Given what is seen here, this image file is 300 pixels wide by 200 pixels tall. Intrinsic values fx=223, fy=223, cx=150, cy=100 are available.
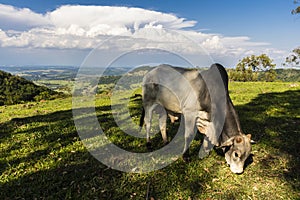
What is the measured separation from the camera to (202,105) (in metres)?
5.65

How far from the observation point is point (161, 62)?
7062 mm

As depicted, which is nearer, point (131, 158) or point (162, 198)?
point (162, 198)

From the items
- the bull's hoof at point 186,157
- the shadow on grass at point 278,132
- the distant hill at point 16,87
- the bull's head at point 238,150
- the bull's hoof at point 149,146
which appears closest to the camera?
the bull's head at point 238,150

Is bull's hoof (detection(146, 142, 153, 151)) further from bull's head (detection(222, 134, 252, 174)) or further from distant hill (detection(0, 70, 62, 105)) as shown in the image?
distant hill (detection(0, 70, 62, 105))

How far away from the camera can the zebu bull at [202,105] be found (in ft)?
16.6

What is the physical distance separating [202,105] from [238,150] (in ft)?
4.58

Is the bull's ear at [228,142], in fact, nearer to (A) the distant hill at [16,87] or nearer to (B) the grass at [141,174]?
(B) the grass at [141,174]

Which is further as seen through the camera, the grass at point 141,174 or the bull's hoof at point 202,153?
the bull's hoof at point 202,153

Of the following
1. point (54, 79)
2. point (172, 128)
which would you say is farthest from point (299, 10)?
point (54, 79)

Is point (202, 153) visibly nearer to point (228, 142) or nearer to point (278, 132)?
point (228, 142)

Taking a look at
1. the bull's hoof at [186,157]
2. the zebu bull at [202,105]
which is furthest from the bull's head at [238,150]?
the bull's hoof at [186,157]

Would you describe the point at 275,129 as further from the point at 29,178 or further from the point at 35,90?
the point at 35,90

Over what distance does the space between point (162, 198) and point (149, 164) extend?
139 centimetres

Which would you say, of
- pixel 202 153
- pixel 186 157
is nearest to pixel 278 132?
pixel 202 153
